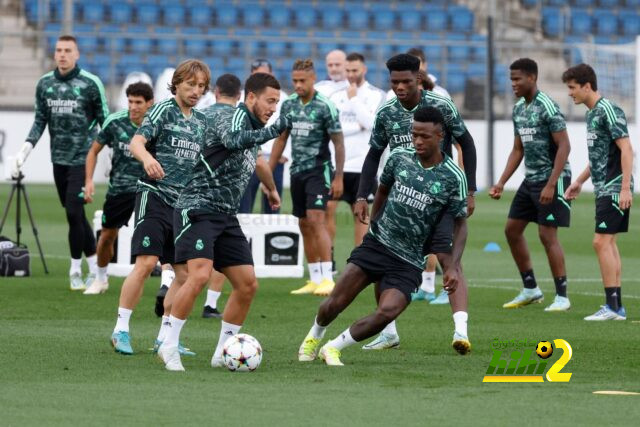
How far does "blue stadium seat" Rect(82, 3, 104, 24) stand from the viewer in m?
35.6

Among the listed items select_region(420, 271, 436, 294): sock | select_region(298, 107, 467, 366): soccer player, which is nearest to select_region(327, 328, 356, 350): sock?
select_region(298, 107, 467, 366): soccer player

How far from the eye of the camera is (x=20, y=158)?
48.6 feet

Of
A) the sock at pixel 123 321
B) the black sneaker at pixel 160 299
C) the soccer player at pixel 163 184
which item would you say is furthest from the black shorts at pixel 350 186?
the sock at pixel 123 321

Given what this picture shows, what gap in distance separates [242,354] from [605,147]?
193 inches

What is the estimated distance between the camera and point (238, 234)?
30.5 ft

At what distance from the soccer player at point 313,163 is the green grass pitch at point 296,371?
0.53 meters

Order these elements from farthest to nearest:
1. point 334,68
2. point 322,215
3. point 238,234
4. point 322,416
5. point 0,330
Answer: point 334,68 < point 322,215 < point 0,330 < point 238,234 < point 322,416

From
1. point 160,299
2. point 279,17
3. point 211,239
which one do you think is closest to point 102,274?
point 160,299

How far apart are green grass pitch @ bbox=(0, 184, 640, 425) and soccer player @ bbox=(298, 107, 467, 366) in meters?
0.31

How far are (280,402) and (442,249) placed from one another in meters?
2.51

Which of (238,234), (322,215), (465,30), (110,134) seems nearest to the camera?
(238,234)

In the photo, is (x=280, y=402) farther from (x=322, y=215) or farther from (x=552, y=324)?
(x=322, y=215)

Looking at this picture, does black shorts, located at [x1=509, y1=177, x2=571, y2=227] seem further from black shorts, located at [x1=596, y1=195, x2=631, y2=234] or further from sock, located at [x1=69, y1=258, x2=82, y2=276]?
sock, located at [x1=69, y1=258, x2=82, y2=276]

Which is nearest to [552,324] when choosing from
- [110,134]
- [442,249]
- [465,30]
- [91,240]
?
[442,249]
